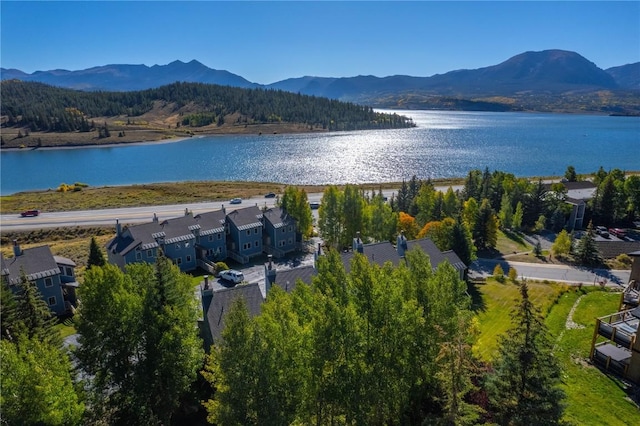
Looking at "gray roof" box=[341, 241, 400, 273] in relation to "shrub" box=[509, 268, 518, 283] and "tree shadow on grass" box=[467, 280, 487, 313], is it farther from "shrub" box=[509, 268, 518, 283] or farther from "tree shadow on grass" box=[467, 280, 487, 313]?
"shrub" box=[509, 268, 518, 283]

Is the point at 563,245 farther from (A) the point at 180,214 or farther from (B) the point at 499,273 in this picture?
(A) the point at 180,214

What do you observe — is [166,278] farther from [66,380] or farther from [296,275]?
[296,275]

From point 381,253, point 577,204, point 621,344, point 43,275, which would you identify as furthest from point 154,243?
point 577,204

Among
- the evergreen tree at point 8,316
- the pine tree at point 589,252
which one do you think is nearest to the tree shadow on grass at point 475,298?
the pine tree at point 589,252

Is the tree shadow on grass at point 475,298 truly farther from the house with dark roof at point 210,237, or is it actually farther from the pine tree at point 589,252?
the house with dark roof at point 210,237

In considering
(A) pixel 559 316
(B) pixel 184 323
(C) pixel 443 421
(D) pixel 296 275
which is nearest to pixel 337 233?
(D) pixel 296 275
